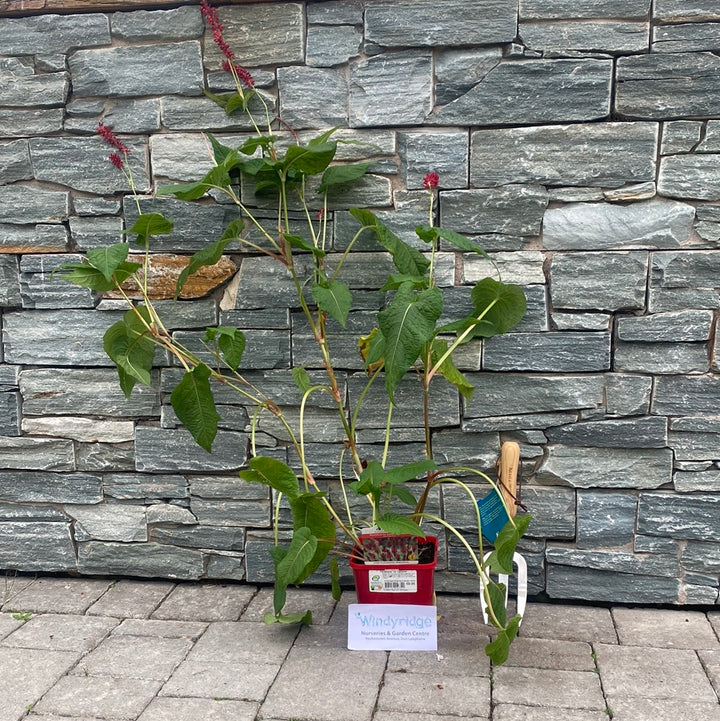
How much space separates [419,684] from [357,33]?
67.5 inches

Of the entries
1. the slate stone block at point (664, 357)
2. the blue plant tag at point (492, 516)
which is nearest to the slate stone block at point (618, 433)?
the slate stone block at point (664, 357)

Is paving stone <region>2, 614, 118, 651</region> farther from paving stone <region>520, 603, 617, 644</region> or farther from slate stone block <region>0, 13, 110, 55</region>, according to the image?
slate stone block <region>0, 13, 110, 55</region>

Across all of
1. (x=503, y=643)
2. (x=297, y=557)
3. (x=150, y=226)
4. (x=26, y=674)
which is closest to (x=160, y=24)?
(x=150, y=226)

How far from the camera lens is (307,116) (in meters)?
2.17

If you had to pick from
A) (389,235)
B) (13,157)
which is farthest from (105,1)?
(389,235)

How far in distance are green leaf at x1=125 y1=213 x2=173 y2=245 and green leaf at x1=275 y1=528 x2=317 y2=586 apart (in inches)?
34.8

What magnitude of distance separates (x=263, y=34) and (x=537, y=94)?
0.78m

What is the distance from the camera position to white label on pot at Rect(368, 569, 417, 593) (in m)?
1.98

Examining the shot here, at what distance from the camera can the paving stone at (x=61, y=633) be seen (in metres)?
2.02

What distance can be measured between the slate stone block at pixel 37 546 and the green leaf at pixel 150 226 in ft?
3.31

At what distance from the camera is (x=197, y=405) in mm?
2027

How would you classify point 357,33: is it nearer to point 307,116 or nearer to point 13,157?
point 307,116

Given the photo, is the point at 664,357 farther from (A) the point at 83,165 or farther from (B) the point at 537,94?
(A) the point at 83,165

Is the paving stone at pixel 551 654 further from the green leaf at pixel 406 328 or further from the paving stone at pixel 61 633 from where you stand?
the paving stone at pixel 61 633
